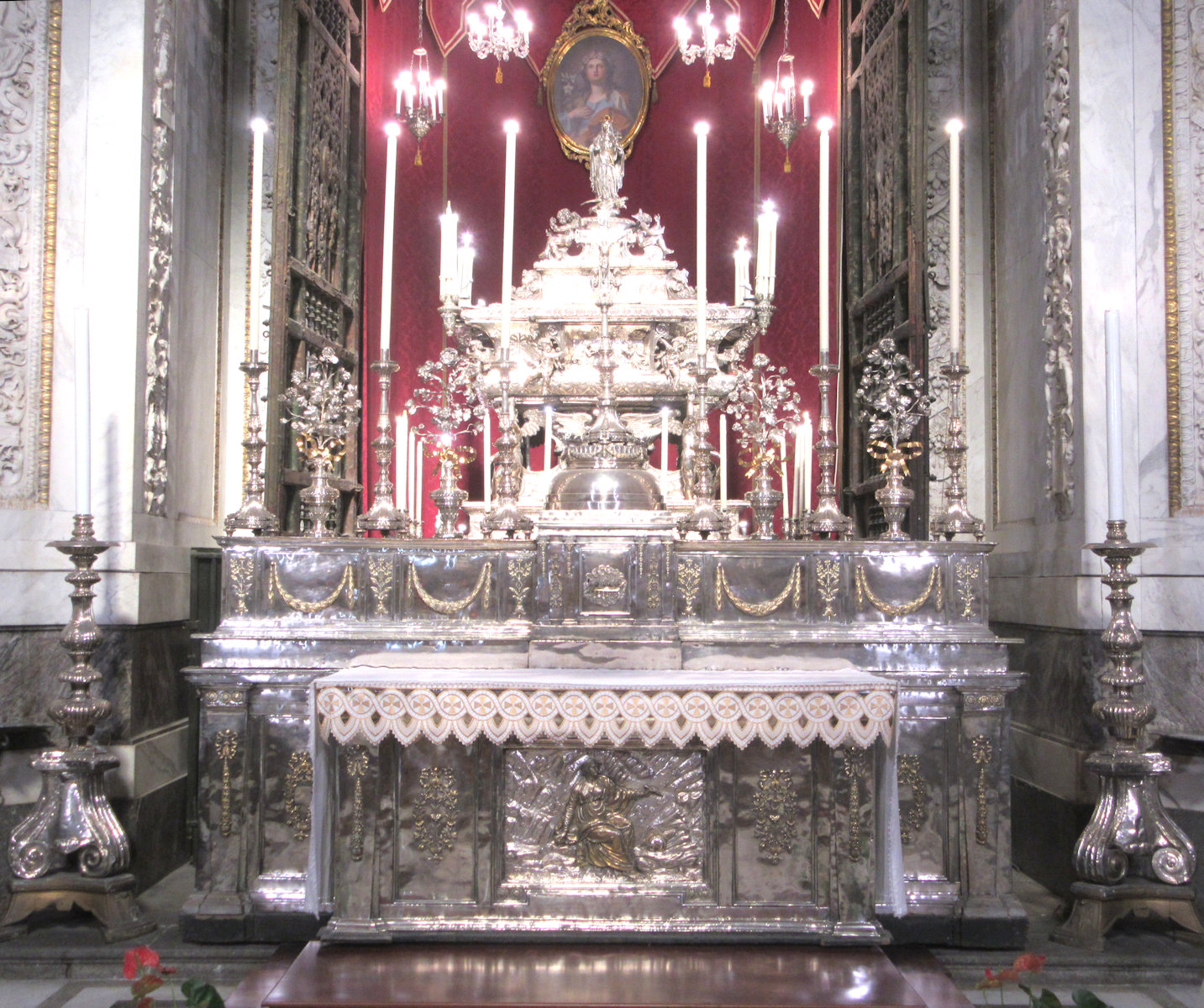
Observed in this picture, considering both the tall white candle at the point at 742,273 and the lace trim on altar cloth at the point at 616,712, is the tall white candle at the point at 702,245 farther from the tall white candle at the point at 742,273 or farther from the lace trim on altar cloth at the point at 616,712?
the tall white candle at the point at 742,273

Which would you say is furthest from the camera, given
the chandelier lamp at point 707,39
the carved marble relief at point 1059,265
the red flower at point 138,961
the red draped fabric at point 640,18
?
the red draped fabric at point 640,18

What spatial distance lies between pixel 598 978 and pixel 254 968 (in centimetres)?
116

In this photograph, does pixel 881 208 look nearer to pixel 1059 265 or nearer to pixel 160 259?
pixel 1059 265

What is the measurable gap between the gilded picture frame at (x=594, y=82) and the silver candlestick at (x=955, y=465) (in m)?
5.19

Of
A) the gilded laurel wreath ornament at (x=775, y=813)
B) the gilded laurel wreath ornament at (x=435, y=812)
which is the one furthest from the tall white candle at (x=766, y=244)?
the gilded laurel wreath ornament at (x=435, y=812)

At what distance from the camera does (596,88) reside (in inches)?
327

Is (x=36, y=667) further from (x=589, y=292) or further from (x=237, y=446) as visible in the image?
(x=589, y=292)

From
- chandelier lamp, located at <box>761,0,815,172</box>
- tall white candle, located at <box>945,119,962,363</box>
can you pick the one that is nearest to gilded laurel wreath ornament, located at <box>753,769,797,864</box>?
tall white candle, located at <box>945,119,962,363</box>

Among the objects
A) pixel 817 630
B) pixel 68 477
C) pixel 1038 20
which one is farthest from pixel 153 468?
pixel 1038 20

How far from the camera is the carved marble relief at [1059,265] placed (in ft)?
14.6

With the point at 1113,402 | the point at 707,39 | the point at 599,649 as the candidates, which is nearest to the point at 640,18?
the point at 707,39

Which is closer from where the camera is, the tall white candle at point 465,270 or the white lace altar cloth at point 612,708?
the white lace altar cloth at point 612,708

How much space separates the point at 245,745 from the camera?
12.0 ft

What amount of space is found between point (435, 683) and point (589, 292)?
3678mm
